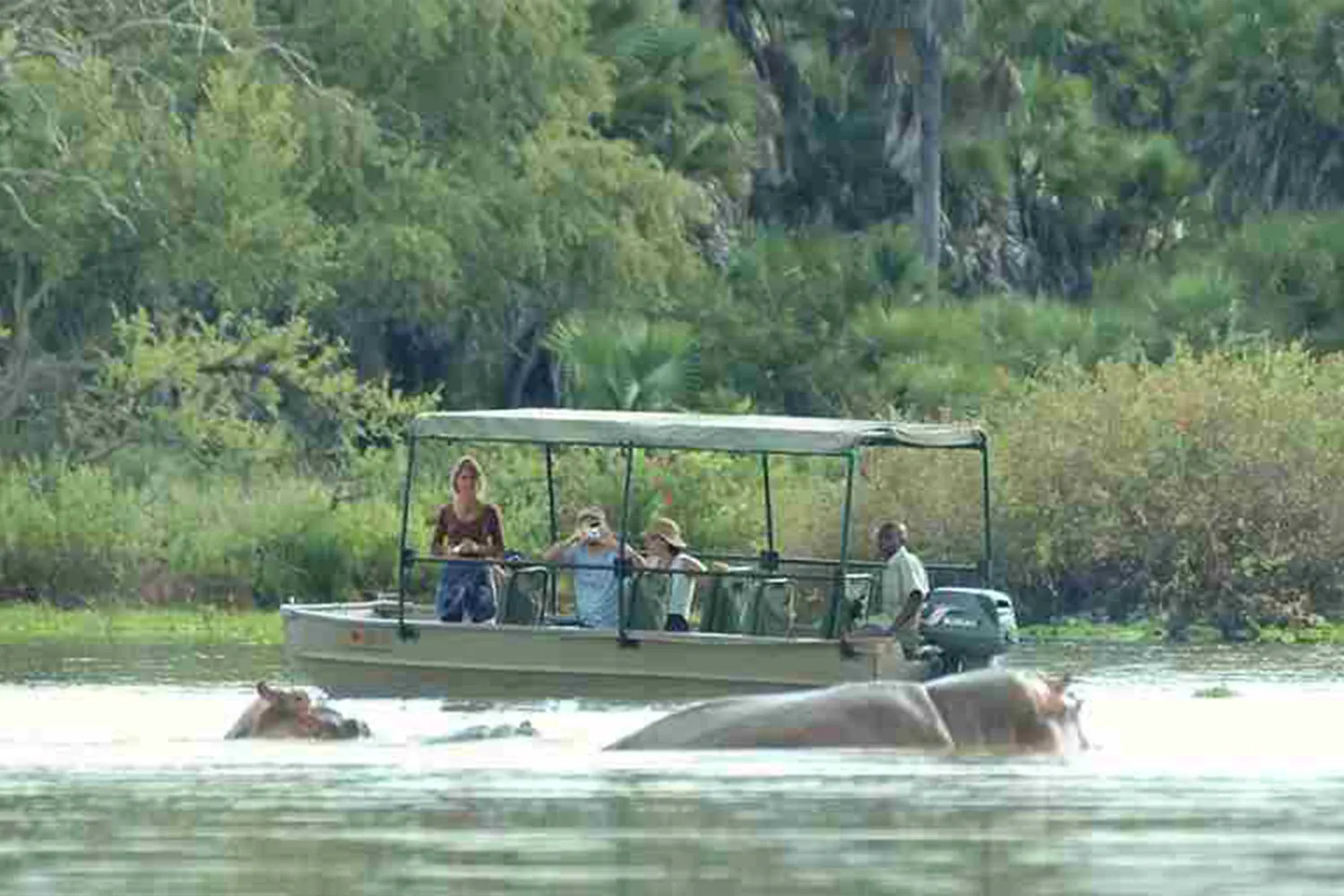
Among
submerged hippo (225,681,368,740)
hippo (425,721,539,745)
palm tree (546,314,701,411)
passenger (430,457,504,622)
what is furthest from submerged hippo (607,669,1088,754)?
palm tree (546,314,701,411)

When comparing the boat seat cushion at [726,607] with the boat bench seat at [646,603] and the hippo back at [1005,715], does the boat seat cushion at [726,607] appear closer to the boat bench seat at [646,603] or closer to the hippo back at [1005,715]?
the boat bench seat at [646,603]

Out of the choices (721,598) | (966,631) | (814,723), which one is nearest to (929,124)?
(721,598)

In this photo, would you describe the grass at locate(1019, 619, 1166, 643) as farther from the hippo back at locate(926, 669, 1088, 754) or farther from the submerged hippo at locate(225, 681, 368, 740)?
the hippo back at locate(926, 669, 1088, 754)

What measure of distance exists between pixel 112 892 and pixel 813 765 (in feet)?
23.0

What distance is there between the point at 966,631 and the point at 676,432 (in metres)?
2.69

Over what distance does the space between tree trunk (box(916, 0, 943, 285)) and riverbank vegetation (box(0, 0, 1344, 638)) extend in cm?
8

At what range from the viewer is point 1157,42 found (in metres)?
64.6

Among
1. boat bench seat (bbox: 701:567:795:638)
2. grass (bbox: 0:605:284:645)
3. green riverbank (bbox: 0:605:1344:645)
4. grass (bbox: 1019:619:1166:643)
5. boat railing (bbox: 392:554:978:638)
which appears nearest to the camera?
boat railing (bbox: 392:554:978:638)

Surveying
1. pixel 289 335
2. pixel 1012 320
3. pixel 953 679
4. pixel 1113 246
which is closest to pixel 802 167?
pixel 1113 246

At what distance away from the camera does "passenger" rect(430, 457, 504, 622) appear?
3005 cm

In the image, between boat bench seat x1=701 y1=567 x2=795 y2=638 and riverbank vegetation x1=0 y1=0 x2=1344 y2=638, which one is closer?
boat bench seat x1=701 y1=567 x2=795 y2=638

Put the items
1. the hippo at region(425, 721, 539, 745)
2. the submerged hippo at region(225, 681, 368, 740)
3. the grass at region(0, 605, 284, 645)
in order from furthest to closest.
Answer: the grass at region(0, 605, 284, 645), the submerged hippo at region(225, 681, 368, 740), the hippo at region(425, 721, 539, 745)

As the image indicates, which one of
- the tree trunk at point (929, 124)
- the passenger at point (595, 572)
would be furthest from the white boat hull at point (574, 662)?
the tree trunk at point (929, 124)

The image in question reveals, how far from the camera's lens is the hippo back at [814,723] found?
24594 mm
